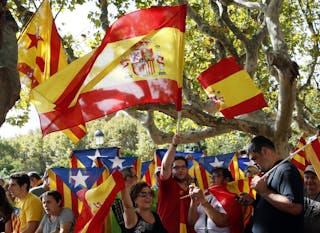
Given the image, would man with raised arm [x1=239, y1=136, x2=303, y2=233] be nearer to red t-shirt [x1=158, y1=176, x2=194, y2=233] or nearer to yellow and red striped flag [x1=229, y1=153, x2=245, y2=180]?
red t-shirt [x1=158, y1=176, x2=194, y2=233]

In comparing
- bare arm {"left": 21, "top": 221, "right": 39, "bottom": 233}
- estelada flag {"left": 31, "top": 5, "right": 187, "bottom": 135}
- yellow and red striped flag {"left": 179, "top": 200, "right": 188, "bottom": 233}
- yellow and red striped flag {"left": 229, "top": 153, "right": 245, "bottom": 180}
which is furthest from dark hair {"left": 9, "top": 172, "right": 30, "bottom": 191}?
yellow and red striped flag {"left": 229, "top": 153, "right": 245, "bottom": 180}

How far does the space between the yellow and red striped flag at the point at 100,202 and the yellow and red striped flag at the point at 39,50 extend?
7.83ft

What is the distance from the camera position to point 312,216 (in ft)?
18.3

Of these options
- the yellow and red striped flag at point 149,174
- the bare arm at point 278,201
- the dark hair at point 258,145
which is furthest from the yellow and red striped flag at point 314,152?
the yellow and red striped flag at point 149,174

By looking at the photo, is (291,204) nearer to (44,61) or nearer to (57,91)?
(57,91)

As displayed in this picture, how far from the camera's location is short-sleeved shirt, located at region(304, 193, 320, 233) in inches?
217

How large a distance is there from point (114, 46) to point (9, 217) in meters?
2.22

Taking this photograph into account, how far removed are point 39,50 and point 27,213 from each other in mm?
2098

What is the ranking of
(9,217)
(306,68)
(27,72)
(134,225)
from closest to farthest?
(134,225)
(9,217)
(27,72)
(306,68)

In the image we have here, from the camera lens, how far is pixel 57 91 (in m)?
5.84

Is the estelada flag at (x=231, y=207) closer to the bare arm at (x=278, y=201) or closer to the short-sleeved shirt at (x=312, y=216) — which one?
the short-sleeved shirt at (x=312, y=216)

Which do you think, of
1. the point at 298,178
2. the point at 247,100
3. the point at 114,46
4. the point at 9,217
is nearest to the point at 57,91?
the point at 114,46

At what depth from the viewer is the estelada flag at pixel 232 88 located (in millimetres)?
8312

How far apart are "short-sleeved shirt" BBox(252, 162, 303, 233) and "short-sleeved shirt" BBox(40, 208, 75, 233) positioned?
242cm
